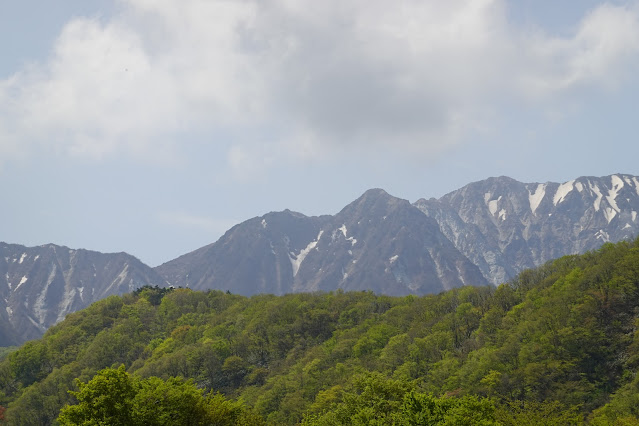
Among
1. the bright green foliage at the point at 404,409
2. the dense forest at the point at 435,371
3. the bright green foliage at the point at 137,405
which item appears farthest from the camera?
the dense forest at the point at 435,371

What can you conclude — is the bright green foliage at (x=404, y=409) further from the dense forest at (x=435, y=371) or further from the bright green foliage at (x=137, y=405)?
the bright green foliage at (x=137, y=405)

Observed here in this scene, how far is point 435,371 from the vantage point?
445 ft

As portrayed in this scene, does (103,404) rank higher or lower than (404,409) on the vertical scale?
higher

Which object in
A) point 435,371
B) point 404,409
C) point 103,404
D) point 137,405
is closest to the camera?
point 103,404

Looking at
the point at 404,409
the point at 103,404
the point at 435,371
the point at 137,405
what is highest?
the point at 103,404

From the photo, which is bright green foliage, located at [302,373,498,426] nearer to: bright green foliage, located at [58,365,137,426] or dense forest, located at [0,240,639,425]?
dense forest, located at [0,240,639,425]

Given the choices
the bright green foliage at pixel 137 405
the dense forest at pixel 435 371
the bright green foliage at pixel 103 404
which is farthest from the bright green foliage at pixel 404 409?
the bright green foliage at pixel 103 404

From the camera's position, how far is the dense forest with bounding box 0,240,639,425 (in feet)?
211

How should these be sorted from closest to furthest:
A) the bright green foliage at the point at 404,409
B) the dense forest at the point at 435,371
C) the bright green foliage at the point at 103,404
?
the bright green foliage at the point at 103,404, the bright green foliage at the point at 404,409, the dense forest at the point at 435,371

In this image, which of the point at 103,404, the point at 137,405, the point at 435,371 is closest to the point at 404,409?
the point at 137,405

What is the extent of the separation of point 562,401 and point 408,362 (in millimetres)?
42277

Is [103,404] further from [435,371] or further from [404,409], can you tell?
[435,371]

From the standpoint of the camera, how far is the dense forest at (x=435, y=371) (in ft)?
211

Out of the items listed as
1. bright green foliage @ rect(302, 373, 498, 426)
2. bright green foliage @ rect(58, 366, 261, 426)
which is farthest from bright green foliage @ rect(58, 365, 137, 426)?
bright green foliage @ rect(302, 373, 498, 426)
